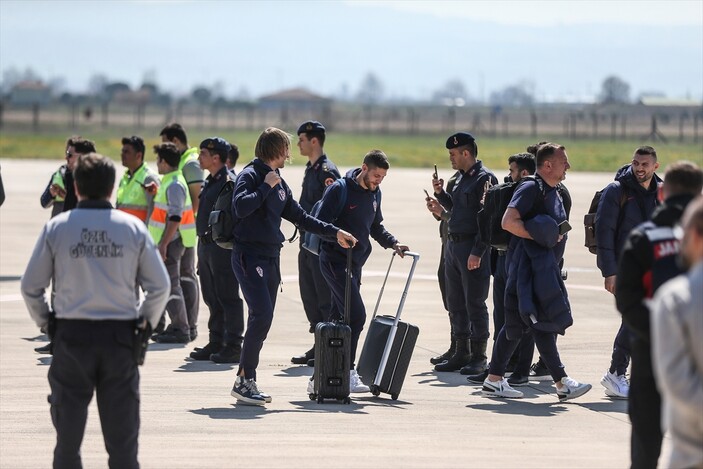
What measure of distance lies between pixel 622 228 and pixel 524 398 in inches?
60.3

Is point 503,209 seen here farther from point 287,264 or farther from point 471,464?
point 287,264

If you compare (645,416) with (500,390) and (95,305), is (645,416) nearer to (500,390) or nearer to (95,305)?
(95,305)

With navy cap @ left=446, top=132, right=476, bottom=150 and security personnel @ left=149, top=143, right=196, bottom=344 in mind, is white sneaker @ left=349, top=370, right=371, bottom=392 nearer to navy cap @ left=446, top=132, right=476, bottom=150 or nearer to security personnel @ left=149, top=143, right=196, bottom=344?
navy cap @ left=446, top=132, right=476, bottom=150

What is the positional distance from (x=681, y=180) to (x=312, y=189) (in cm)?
659

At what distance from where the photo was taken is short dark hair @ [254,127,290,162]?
9.45 meters

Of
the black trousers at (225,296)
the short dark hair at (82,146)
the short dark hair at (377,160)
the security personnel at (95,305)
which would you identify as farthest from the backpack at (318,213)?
the security personnel at (95,305)

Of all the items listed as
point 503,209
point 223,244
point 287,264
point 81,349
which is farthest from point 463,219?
point 287,264

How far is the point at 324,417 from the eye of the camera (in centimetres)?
908

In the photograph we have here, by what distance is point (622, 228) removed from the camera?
9867 millimetres

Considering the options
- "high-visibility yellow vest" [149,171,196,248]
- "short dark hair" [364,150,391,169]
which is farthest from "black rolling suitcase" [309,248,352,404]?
"high-visibility yellow vest" [149,171,196,248]

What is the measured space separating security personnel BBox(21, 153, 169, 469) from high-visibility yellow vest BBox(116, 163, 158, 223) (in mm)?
5876

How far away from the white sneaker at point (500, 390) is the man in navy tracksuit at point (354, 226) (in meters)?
0.95

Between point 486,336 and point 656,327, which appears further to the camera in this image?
point 486,336

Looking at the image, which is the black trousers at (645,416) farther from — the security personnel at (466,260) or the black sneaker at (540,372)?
the black sneaker at (540,372)
